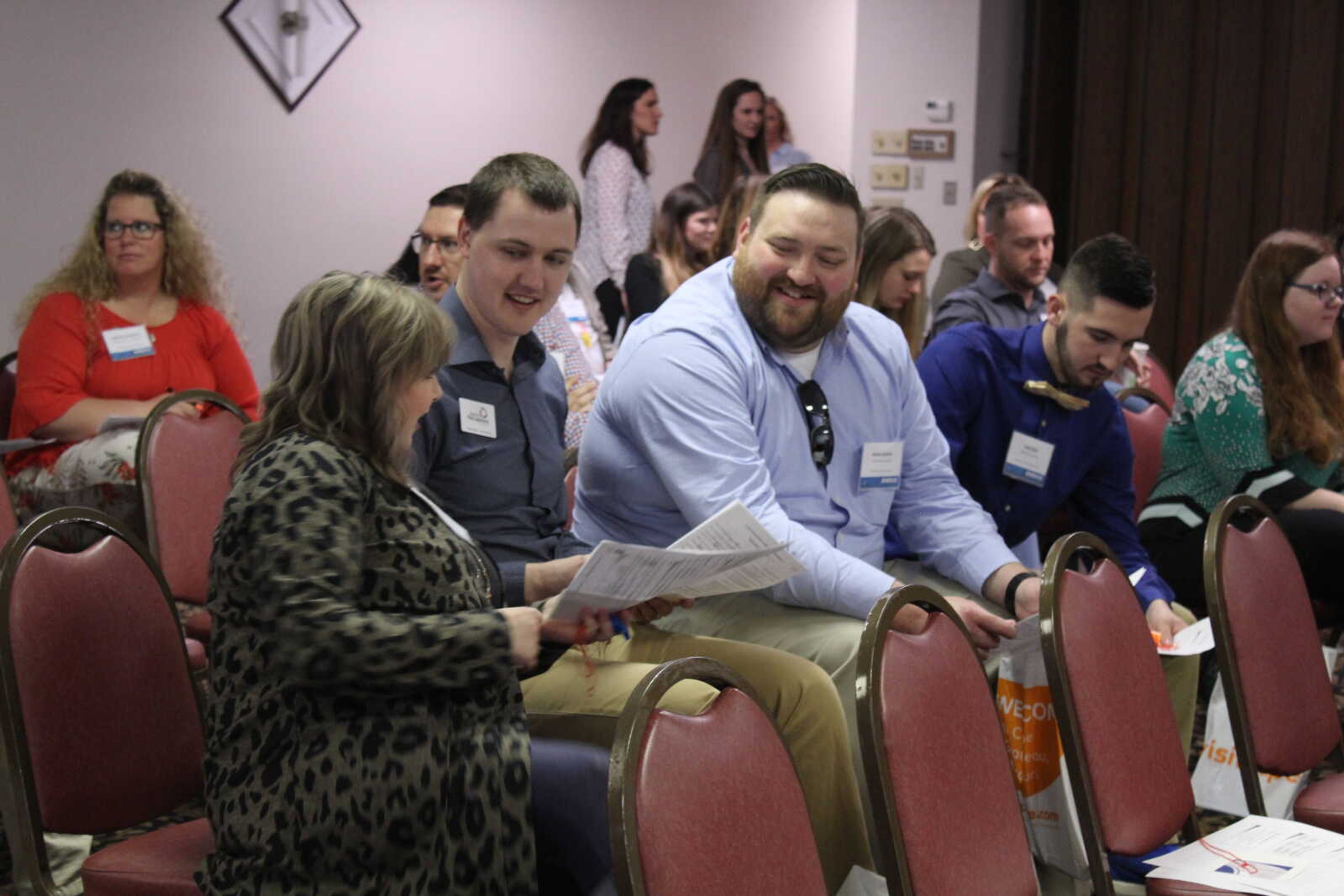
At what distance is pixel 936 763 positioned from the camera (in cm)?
162

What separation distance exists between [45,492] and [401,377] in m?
2.36

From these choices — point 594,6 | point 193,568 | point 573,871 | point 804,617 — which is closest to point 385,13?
point 594,6

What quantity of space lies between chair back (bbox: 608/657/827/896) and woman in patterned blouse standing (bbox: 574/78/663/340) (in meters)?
4.40

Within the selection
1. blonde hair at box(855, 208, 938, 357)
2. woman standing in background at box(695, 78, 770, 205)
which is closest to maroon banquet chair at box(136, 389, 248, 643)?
blonde hair at box(855, 208, 938, 357)

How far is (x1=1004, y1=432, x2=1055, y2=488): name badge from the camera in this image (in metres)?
2.90

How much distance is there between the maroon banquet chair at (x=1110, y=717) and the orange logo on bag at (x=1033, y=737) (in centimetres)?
16

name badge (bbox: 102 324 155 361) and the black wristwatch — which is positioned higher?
name badge (bbox: 102 324 155 361)

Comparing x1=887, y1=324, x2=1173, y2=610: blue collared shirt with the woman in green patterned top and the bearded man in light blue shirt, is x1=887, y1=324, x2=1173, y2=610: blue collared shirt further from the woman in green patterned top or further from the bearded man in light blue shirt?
the woman in green patterned top

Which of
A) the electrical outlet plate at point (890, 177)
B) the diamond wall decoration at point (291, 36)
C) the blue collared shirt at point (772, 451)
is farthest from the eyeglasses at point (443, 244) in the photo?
the electrical outlet plate at point (890, 177)

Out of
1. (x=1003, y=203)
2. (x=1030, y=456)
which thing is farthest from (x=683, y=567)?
(x=1003, y=203)

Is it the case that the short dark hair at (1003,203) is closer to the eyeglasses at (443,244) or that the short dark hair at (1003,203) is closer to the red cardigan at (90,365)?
the eyeglasses at (443,244)

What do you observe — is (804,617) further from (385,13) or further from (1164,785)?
(385,13)

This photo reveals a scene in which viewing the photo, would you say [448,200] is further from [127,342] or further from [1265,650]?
[1265,650]

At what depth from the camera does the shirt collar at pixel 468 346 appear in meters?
→ 2.22
